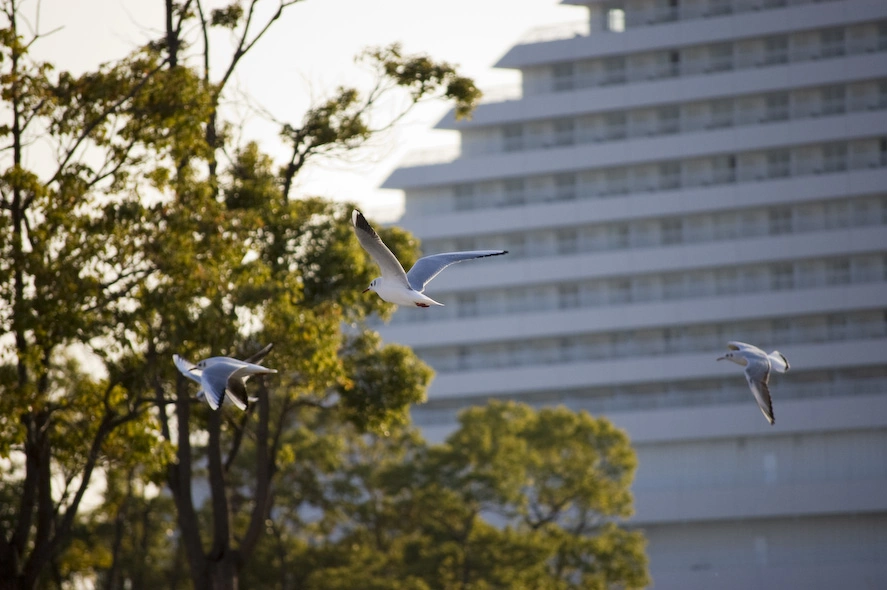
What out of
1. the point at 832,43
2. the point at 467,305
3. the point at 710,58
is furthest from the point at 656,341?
the point at 832,43

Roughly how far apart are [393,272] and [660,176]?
61.6 m

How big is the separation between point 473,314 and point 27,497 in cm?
5910

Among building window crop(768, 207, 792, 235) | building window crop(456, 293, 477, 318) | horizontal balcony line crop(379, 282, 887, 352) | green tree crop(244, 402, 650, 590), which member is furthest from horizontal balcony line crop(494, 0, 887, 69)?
green tree crop(244, 402, 650, 590)

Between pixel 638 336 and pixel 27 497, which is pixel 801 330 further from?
pixel 27 497

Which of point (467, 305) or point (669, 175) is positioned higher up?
point (669, 175)

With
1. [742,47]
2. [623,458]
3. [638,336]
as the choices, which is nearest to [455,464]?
[623,458]

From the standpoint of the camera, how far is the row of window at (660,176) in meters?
71.9

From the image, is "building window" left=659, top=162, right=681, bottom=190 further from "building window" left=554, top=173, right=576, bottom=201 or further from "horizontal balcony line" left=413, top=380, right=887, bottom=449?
"horizontal balcony line" left=413, top=380, right=887, bottom=449

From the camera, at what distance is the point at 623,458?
47.6 m

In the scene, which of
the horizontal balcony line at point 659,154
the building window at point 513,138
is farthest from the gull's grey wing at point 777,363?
the building window at point 513,138

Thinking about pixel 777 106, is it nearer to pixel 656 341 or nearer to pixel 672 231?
pixel 672 231

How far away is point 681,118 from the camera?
74375 mm

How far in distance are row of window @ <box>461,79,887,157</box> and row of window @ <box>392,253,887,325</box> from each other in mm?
7408

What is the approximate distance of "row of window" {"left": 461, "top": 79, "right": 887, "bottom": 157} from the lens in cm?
7181
